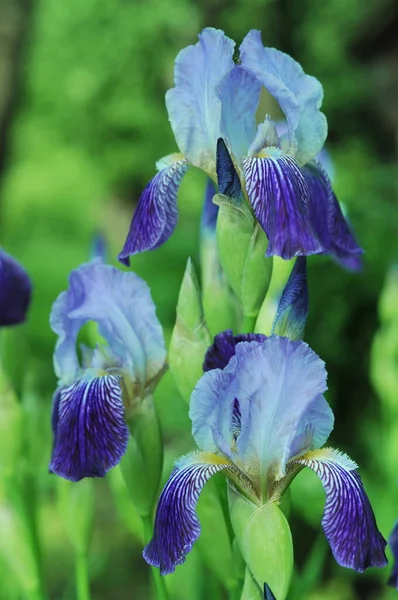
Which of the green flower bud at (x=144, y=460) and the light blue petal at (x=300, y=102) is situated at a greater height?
the light blue petal at (x=300, y=102)

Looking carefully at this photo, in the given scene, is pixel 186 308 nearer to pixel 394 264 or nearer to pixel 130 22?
pixel 394 264

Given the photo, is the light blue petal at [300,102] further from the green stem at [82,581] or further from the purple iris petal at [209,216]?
the green stem at [82,581]

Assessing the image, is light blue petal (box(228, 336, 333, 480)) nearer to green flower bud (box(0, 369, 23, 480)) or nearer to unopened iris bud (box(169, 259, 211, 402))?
unopened iris bud (box(169, 259, 211, 402))

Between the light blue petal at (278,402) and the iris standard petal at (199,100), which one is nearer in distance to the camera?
the light blue petal at (278,402)

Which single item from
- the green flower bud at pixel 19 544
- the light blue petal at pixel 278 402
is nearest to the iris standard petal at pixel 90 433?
the light blue petal at pixel 278 402

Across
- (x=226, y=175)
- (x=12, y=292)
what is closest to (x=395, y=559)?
(x=226, y=175)

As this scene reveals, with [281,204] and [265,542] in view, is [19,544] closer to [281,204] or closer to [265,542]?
[265,542]

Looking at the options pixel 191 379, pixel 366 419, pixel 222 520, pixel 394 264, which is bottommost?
pixel 366 419

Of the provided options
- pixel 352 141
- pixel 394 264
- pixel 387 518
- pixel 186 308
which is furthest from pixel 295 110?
pixel 352 141
